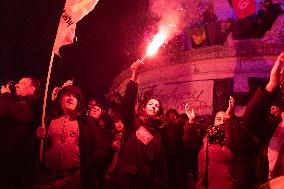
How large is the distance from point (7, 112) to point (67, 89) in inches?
38.8

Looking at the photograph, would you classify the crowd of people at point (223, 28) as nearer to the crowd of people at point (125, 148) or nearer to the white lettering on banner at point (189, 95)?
the white lettering on banner at point (189, 95)

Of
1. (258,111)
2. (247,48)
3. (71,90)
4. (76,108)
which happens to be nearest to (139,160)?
(76,108)

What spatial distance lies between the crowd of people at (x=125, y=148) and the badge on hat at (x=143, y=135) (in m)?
0.01

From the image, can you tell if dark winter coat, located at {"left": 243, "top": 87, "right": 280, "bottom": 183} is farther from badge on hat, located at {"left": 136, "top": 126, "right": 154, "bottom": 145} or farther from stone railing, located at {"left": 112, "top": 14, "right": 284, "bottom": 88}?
stone railing, located at {"left": 112, "top": 14, "right": 284, "bottom": 88}

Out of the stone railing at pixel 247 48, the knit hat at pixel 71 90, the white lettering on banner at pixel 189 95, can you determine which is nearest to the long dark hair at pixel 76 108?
the knit hat at pixel 71 90

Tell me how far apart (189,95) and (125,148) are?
18.3 feet

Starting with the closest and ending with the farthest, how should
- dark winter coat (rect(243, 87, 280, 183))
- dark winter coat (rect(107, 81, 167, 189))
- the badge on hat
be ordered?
dark winter coat (rect(243, 87, 280, 183)) → dark winter coat (rect(107, 81, 167, 189)) → the badge on hat

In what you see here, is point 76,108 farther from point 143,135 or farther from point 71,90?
point 143,135

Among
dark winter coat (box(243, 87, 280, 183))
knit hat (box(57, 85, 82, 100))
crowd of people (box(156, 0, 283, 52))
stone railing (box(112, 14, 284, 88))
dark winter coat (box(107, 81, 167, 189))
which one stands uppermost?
crowd of people (box(156, 0, 283, 52))

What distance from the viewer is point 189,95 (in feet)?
34.8

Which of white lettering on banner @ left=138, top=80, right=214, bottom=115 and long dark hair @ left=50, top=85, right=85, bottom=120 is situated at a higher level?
white lettering on banner @ left=138, top=80, right=214, bottom=115

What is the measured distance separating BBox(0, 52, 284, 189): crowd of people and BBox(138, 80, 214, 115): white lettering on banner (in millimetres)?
4171

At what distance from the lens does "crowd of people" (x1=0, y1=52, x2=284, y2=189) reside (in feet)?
15.5

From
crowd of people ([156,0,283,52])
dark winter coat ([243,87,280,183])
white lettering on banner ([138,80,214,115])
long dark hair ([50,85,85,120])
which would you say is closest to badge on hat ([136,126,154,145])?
long dark hair ([50,85,85,120])
